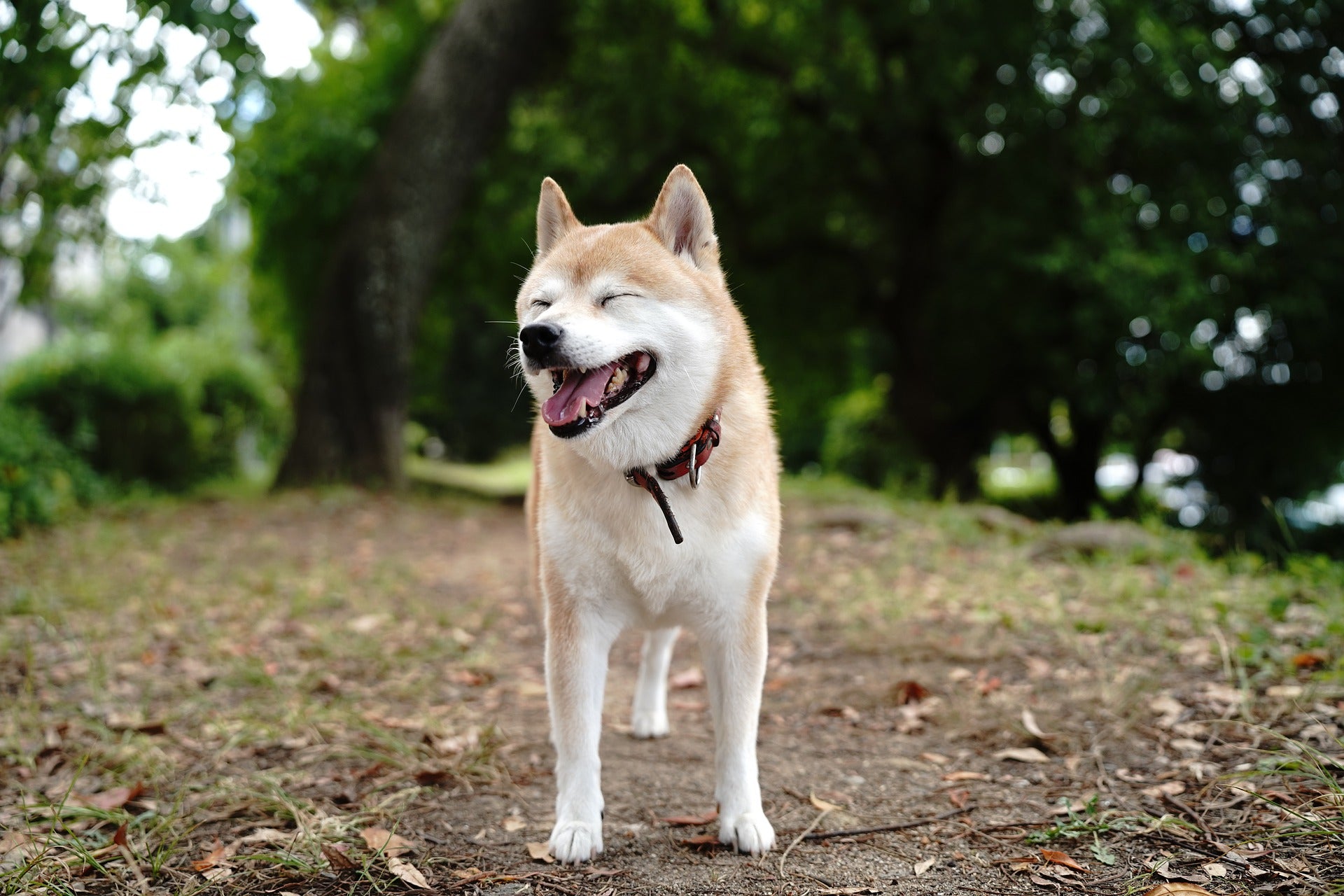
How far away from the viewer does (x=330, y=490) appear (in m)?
9.21

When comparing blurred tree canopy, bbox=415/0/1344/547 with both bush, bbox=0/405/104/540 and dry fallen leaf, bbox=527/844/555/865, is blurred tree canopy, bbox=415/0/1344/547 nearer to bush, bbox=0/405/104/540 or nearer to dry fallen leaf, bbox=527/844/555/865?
bush, bbox=0/405/104/540

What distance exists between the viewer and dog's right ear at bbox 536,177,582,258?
3.04 m

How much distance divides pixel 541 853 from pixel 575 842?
12 centimetres

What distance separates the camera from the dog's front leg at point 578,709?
105 inches

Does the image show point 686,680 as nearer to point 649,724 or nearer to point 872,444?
point 649,724

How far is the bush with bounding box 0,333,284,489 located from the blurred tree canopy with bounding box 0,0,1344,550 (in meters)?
1.42

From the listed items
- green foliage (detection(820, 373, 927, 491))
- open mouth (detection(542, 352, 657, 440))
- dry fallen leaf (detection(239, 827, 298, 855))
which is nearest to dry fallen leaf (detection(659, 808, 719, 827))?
dry fallen leaf (detection(239, 827, 298, 855))

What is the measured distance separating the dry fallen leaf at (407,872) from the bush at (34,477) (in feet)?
19.5

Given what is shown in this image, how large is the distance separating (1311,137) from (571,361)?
11.6 meters

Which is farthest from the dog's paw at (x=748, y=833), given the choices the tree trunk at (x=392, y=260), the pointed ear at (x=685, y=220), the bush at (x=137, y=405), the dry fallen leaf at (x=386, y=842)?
the bush at (x=137, y=405)

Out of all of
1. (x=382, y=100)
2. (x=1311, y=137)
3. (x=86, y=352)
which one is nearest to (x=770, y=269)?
(x=382, y=100)

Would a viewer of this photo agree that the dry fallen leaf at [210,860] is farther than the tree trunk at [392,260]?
No

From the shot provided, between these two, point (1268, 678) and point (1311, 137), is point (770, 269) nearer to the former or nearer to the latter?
point (1311, 137)

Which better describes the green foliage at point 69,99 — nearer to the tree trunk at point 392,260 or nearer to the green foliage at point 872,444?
the tree trunk at point 392,260
